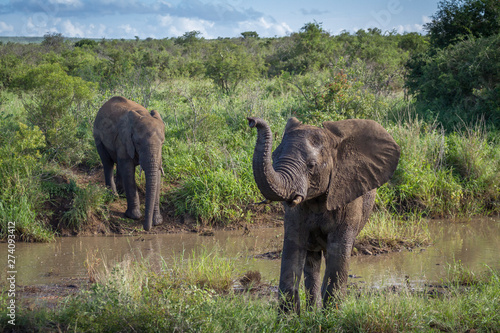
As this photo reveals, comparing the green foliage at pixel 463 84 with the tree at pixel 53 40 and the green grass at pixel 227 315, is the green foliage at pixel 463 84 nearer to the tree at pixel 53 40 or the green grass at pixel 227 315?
the green grass at pixel 227 315

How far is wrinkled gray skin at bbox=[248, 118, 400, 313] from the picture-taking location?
14.9 ft

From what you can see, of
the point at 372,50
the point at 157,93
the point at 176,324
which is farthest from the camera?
the point at 372,50

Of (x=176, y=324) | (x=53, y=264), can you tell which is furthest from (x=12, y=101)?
(x=176, y=324)

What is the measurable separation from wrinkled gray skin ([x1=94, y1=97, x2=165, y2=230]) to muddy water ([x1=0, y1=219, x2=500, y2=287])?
0.69 metres

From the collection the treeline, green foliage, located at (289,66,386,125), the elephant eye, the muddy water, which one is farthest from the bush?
the elephant eye

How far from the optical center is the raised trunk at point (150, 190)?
908 cm

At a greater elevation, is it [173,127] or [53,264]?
[173,127]

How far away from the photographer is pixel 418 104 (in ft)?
51.1

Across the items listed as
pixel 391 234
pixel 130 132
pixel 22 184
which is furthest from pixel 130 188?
pixel 391 234

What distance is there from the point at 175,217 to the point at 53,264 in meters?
2.65

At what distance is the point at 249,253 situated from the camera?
27.5ft

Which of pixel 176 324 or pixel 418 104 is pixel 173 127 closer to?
pixel 418 104

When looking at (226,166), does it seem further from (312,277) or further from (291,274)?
(291,274)

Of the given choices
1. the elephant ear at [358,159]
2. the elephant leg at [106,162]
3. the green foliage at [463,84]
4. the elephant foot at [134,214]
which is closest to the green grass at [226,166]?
the elephant foot at [134,214]
